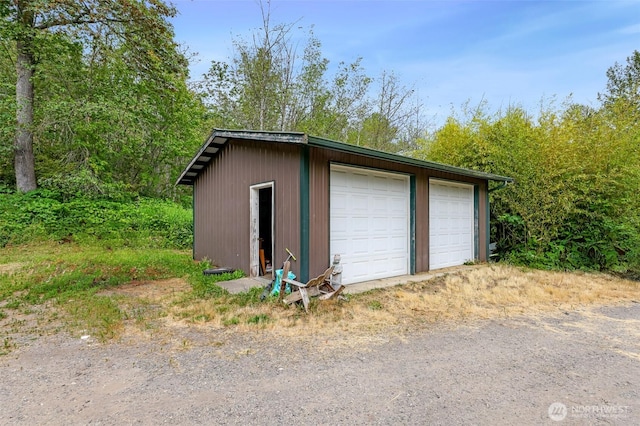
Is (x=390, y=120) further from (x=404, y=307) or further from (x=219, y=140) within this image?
(x=404, y=307)

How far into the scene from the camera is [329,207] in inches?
199

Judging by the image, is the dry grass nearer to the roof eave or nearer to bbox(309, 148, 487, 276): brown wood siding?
bbox(309, 148, 487, 276): brown wood siding

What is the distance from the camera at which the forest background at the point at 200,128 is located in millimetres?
7203

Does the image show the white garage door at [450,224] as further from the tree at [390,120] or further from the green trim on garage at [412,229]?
the tree at [390,120]

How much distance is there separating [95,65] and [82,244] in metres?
6.18

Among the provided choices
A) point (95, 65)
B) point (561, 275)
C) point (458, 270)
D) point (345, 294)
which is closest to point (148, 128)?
point (95, 65)

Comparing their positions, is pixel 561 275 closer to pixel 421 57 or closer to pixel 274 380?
pixel 274 380

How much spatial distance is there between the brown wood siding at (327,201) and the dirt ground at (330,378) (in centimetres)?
178

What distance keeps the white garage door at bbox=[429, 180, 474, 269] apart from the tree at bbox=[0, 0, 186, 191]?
955 cm

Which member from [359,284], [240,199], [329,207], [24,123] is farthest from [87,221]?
[359,284]

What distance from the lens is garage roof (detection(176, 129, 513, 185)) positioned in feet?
14.2

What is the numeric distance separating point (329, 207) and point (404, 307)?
1869 mm

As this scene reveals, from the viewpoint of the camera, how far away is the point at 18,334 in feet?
11.2

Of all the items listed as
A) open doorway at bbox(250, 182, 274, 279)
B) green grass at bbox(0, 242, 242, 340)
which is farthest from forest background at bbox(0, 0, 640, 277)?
open doorway at bbox(250, 182, 274, 279)
